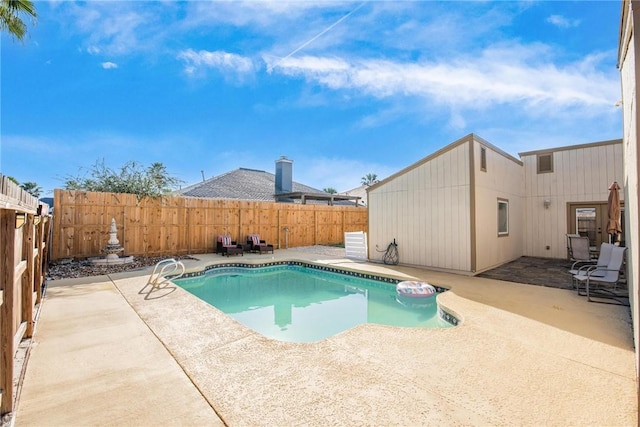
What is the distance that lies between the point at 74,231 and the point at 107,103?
27.1 ft

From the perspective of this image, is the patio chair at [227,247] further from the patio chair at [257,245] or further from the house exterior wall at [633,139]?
the house exterior wall at [633,139]

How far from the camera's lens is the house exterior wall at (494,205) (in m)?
7.65

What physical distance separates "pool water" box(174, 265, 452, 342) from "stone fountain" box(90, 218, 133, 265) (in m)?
2.58

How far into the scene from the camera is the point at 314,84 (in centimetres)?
1372

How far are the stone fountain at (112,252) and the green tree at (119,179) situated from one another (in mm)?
2210

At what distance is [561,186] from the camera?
10.1 meters

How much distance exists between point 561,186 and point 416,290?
806 centimetres

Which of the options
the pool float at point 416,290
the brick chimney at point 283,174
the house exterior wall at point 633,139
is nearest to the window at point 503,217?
the pool float at point 416,290

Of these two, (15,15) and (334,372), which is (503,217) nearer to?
(334,372)

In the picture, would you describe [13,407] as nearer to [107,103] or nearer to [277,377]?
[277,377]

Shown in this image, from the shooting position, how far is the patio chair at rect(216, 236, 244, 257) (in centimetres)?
1105

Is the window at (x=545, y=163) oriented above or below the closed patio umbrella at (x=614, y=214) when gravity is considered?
above

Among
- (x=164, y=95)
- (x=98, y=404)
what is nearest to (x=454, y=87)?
(x=98, y=404)

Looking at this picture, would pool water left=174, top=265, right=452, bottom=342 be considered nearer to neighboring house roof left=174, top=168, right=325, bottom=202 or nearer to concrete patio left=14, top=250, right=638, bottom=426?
concrete patio left=14, top=250, right=638, bottom=426
